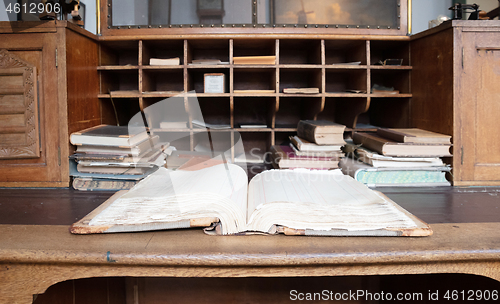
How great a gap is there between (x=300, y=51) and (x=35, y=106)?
1.61 m

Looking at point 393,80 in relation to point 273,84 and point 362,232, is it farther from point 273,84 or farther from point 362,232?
point 362,232

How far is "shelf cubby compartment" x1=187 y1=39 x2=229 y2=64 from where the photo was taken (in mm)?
1931

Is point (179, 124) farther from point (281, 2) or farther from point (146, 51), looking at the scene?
point (281, 2)

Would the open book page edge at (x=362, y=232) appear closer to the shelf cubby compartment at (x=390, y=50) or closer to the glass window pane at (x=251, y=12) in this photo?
the shelf cubby compartment at (x=390, y=50)

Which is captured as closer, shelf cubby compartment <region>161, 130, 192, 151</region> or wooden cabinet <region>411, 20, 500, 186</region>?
wooden cabinet <region>411, 20, 500, 186</region>

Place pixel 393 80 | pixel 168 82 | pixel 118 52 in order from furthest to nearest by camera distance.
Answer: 1. pixel 168 82
2. pixel 118 52
3. pixel 393 80

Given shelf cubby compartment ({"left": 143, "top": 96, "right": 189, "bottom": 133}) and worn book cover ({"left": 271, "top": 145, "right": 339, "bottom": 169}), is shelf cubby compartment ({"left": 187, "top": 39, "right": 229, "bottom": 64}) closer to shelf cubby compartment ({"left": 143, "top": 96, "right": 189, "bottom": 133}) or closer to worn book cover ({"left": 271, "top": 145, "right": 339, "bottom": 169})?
shelf cubby compartment ({"left": 143, "top": 96, "right": 189, "bottom": 133})

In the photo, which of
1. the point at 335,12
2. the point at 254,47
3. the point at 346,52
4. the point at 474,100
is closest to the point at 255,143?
the point at 254,47

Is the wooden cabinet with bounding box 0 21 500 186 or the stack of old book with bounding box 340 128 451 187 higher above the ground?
the wooden cabinet with bounding box 0 21 500 186

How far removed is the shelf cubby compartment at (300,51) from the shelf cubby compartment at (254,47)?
7 cm

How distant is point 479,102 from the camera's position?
1.47 metres

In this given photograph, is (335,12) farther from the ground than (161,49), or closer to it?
farther from the ground

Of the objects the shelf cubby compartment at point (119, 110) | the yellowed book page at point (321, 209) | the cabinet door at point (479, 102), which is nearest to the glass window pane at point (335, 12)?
the cabinet door at point (479, 102)

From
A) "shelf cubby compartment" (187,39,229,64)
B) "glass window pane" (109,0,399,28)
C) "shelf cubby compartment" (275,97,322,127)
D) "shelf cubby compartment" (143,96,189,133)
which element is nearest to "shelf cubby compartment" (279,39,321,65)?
"glass window pane" (109,0,399,28)
